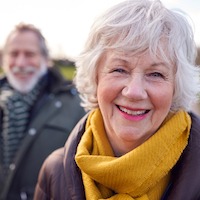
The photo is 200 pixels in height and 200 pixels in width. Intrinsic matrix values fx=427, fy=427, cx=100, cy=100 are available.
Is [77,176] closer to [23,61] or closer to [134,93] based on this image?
[134,93]

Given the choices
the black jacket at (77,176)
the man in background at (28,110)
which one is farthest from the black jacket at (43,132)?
the black jacket at (77,176)

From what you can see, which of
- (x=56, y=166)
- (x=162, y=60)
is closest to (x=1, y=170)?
(x=56, y=166)

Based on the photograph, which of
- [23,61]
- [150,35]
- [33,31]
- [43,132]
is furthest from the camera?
[33,31]

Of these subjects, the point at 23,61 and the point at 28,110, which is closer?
the point at 28,110

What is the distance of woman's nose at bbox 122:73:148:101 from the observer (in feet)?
5.98

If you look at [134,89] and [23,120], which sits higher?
[134,89]

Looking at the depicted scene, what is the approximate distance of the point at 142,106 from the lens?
6.17ft

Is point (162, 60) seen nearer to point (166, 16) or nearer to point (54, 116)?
point (166, 16)

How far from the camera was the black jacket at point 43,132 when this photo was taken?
3.49 metres

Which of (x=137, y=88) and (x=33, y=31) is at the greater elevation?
(x=137, y=88)

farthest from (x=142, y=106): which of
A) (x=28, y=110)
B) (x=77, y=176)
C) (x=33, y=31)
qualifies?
(x=33, y=31)

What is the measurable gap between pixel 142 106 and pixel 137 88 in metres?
0.10

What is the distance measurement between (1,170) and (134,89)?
205 cm

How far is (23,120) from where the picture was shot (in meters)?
3.65
